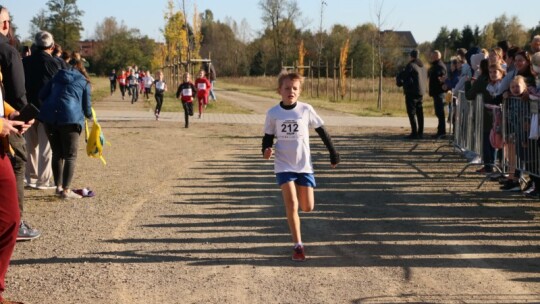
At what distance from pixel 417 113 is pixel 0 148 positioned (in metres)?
13.9

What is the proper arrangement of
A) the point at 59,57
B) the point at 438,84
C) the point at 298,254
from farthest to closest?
the point at 438,84 → the point at 59,57 → the point at 298,254

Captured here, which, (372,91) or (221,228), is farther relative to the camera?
(372,91)

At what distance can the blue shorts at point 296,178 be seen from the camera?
6613 mm

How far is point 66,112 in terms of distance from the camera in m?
9.24

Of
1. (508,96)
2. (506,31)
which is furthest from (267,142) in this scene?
(506,31)

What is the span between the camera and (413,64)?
17.9m

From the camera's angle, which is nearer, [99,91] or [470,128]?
[470,128]

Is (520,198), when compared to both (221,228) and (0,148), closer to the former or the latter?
(221,228)

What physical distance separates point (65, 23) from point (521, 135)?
10134 cm

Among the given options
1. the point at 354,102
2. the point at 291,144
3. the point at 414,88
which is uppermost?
the point at 414,88

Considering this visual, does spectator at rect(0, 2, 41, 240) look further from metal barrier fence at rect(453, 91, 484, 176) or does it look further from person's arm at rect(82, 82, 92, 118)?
metal barrier fence at rect(453, 91, 484, 176)

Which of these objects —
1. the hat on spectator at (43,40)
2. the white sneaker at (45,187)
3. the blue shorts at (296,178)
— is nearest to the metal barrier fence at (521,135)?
the blue shorts at (296,178)

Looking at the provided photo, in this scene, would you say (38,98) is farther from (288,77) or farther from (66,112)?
(288,77)

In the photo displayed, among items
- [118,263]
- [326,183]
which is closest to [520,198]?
[326,183]
